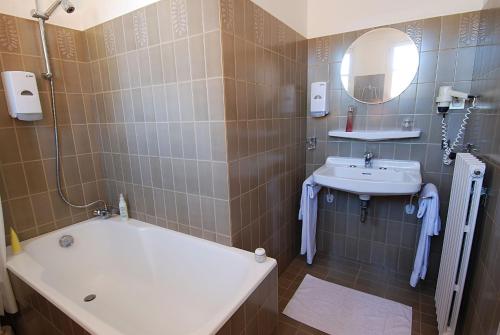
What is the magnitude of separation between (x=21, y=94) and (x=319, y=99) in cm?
200

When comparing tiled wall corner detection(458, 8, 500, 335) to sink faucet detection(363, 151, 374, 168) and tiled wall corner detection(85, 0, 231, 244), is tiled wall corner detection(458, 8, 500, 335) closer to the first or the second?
sink faucet detection(363, 151, 374, 168)

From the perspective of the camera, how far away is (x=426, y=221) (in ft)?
5.21

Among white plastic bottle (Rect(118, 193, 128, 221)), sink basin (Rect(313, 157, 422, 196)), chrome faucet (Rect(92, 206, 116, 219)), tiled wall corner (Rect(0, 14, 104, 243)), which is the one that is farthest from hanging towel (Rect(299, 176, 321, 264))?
tiled wall corner (Rect(0, 14, 104, 243))

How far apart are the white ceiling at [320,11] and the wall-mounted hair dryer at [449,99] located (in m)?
0.46

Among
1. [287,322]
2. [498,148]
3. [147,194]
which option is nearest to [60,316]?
[147,194]

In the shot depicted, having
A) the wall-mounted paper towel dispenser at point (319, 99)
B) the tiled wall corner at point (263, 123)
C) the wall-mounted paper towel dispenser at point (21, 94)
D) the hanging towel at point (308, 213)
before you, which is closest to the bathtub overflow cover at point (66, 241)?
the wall-mounted paper towel dispenser at point (21, 94)

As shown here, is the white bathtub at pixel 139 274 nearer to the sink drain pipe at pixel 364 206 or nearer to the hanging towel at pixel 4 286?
the hanging towel at pixel 4 286

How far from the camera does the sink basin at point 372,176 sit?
5.29ft

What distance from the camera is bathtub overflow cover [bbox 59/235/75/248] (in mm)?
1713

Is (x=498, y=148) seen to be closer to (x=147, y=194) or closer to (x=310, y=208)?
(x=310, y=208)

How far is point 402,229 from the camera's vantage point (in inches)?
78.7

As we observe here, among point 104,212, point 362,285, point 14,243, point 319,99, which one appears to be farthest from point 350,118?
point 14,243

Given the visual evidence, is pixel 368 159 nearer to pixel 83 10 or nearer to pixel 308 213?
pixel 308 213

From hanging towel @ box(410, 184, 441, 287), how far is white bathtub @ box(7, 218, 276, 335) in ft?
3.39
